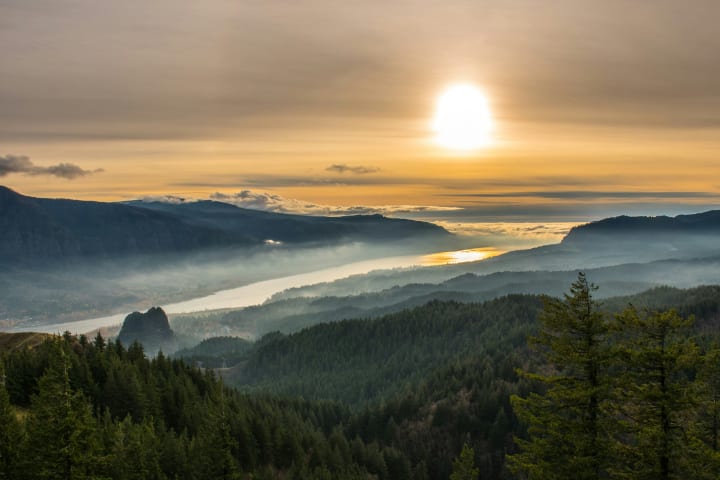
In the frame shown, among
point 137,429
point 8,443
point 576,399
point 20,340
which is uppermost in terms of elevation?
point 576,399

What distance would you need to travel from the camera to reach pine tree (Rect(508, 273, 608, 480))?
3509 cm

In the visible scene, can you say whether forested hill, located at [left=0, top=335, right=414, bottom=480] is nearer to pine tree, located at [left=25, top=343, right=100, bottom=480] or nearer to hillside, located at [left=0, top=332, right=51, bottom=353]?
pine tree, located at [left=25, top=343, right=100, bottom=480]

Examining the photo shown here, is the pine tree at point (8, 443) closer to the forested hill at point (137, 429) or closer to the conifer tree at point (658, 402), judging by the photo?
the forested hill at point (137, 429)

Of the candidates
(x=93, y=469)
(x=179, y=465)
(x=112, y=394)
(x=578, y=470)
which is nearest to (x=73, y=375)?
(x=112, y=394)

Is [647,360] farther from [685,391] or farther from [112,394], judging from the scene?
[112,394]

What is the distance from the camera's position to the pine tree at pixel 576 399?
35094mm

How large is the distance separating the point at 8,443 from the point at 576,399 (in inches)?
1622

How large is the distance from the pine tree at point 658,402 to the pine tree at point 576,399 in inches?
51.6

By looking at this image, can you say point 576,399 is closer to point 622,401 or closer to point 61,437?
point 622,401

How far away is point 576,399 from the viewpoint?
120 feet

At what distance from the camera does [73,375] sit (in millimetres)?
102750

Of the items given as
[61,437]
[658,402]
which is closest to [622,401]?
[658,402]

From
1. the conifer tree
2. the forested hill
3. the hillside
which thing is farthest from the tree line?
the hillside

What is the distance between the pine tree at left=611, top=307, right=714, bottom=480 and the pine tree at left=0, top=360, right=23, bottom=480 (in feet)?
134
